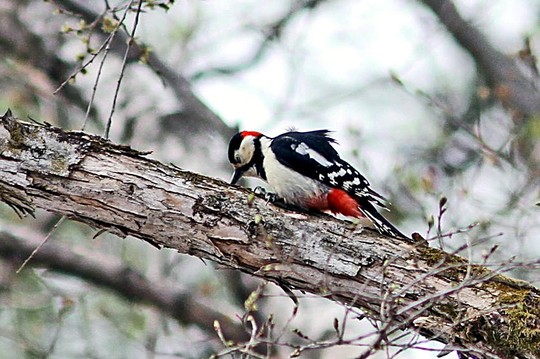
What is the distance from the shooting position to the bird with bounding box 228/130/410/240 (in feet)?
13.6

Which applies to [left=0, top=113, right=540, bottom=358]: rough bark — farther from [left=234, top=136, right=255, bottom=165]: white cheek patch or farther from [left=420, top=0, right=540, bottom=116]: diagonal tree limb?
[left=420, top=0, right=540, bottom=116]: diagonal tree limb

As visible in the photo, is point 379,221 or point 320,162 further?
point 320,162

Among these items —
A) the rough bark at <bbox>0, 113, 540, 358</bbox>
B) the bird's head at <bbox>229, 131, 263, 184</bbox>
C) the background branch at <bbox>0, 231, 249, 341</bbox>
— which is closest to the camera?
the rough bark at <bbox>0, 113, 540, 358</bbox>

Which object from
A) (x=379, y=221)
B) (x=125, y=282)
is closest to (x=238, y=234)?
(x=379, y=221)

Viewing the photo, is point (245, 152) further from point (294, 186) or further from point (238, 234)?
point (238, 234)

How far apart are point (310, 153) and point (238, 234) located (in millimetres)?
1301

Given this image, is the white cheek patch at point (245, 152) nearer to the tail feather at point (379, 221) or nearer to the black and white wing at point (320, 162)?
the black and white wing at point (320, 162)

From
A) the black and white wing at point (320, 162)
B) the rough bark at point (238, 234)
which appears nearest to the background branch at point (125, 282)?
the black and white wing at point (320, 162)

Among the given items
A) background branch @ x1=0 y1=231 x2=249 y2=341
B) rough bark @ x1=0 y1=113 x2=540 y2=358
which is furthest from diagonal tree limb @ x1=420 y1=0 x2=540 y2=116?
rough bark @ x1=0 y1=113 x2=540 y2=358

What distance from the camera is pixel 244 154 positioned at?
4.80 m

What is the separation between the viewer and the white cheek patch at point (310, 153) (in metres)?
4.34

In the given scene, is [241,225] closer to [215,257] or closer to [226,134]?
[215,257]

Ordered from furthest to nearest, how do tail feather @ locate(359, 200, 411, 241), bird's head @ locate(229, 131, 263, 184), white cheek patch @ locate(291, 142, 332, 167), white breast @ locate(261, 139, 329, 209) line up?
1. bird's head @ locate(229, 131, 263, 184)
2. white cheek patch @ locate(291, 142, 332, 167)
3. white breast @ locate(261, 139, 329, 209)
4. tail feather @ locate(359, 200, 411, 241)

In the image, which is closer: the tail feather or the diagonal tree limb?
the tail feather
